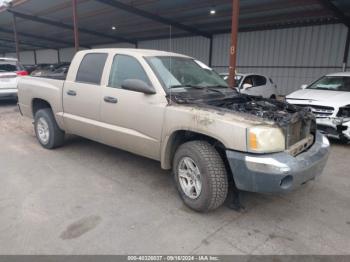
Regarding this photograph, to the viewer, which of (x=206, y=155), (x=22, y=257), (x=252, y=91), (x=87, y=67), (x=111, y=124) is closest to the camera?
(x=22, y=257)

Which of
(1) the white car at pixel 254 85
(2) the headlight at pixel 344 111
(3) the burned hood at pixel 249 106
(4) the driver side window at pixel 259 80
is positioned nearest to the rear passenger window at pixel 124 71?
(3) the burned hood at pixel 249 106

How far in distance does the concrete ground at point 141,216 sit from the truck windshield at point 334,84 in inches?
123

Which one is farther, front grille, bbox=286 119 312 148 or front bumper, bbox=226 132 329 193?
front grille, bbox=286 119 312 148

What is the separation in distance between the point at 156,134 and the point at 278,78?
13.5 metres

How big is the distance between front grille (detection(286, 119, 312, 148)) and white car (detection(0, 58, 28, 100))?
32.4 feet

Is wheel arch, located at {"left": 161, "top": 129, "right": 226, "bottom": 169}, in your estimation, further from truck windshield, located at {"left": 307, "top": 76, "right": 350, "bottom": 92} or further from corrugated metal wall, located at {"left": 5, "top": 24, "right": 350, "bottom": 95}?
corrugated metal wall, located at {"left": 5, "top": 24, "right": 350, "bottom": 95}

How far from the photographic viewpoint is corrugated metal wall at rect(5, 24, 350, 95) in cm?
1305

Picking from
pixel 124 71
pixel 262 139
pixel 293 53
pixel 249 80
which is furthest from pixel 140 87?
pixel 293 53

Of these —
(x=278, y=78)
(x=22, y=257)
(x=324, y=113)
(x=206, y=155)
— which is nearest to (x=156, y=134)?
(x=206, y=155)

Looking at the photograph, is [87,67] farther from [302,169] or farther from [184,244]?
[302,169]

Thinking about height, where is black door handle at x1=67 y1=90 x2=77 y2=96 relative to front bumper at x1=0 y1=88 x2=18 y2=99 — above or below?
above

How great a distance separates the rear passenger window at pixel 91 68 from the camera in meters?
4.15

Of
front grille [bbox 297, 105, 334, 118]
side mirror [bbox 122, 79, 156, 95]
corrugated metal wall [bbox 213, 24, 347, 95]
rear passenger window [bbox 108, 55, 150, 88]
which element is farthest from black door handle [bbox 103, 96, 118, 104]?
corrugated metal wall [bbox 213, 24, 347, 95]

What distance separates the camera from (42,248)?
2459mm
